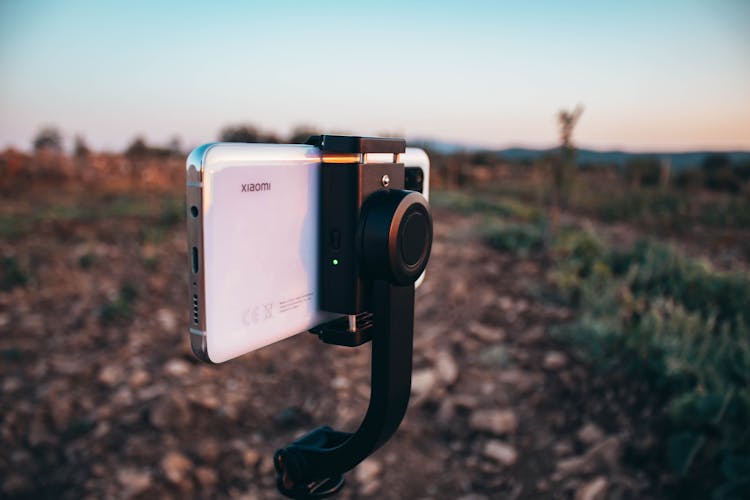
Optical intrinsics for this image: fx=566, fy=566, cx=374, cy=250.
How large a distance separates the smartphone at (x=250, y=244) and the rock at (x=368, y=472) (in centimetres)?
175

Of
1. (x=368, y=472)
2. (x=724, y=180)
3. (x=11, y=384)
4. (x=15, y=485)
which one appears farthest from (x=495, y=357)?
(x=724, y=180)

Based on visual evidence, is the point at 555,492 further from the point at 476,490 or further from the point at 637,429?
the point at 637,429

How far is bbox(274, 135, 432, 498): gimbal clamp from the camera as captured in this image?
132 centimetres

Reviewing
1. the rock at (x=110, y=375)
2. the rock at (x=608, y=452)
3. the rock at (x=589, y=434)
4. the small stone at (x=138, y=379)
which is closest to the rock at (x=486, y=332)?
the rock at (x=589, y=434)

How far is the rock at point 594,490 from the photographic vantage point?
263cm

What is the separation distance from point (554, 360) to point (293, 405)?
1.67 m

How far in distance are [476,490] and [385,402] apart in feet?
5.24

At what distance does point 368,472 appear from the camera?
2850 millimetres

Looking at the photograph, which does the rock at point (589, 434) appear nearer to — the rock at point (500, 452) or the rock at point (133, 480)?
the rock at point (500, 452)

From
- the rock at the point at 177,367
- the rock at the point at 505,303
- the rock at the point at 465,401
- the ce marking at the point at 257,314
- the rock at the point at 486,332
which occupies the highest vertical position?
the ce marking at the point at 257,314

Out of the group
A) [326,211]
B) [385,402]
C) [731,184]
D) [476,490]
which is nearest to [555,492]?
[476,490]

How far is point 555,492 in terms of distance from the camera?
269 centimetres

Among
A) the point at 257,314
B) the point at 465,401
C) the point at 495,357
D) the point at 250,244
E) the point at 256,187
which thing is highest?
the point at 256,187

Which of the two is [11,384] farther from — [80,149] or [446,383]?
[80,149]
